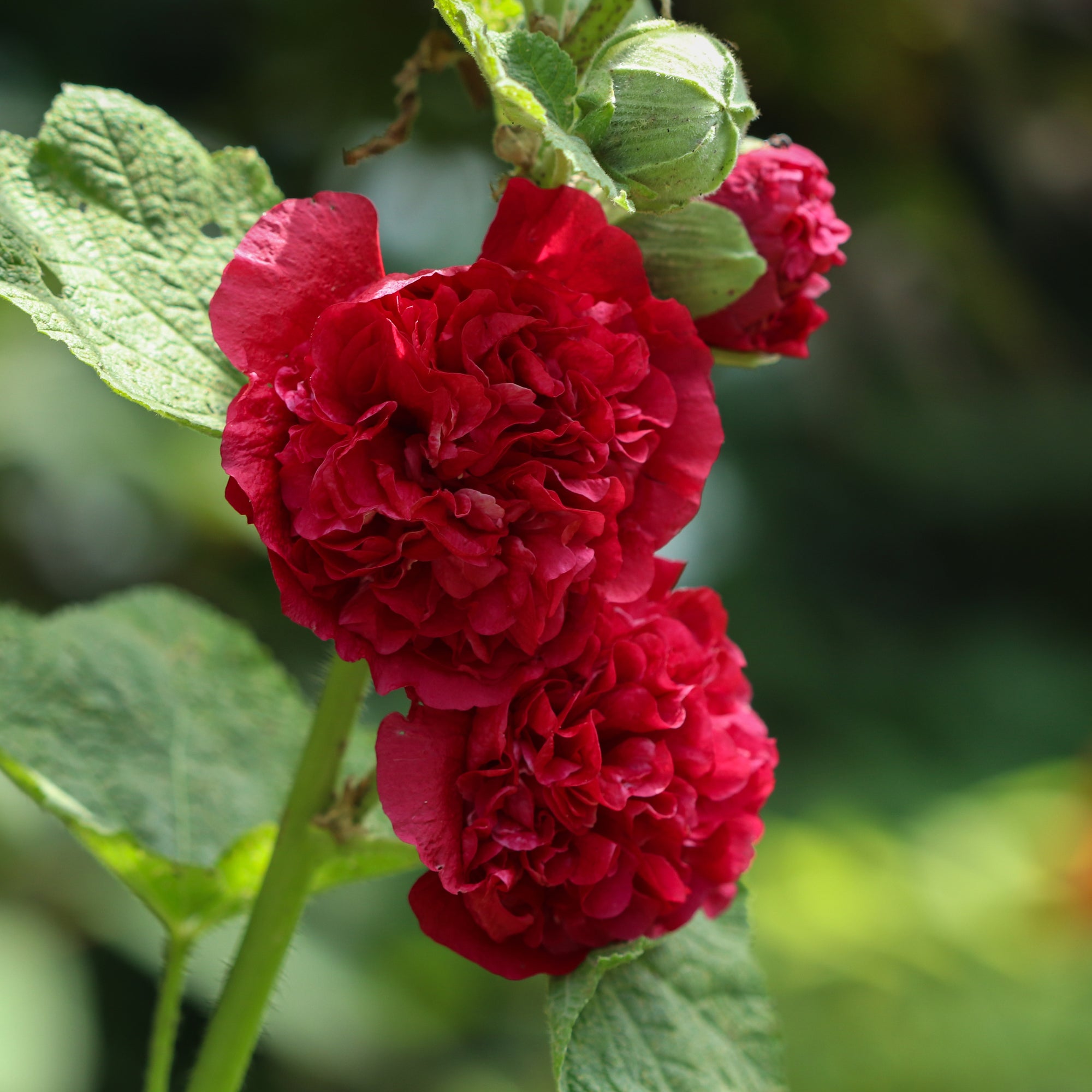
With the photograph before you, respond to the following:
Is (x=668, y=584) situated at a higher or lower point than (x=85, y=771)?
higher

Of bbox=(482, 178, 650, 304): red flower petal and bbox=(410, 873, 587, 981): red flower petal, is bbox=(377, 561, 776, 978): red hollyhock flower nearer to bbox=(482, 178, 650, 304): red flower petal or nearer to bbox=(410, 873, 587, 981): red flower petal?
bbox=(410, 873, 587, 981): red flower petal

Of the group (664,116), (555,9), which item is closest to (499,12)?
(555,9)

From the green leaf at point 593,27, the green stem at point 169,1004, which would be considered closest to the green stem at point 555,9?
the green leaf at point 593,27

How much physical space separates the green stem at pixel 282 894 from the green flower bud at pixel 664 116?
0.28m

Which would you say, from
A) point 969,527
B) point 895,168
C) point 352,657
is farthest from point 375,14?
point 969,527

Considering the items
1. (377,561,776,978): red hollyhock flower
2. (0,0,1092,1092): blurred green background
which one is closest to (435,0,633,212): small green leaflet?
(377,561,776,978): red hollyhock flower

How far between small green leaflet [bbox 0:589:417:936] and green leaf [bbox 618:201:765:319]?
327 millimetres

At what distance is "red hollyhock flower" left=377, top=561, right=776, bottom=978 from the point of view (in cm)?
53

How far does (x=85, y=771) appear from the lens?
0.80 meters

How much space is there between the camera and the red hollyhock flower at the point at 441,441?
1.59 feet

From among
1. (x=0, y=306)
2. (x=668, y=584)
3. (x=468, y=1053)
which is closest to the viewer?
(x=668, y=584)

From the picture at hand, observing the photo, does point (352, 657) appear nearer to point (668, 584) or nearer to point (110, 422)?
point (668, 584)

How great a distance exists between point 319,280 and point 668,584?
223 mm

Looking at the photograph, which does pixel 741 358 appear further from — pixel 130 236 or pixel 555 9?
pixel 130 236
